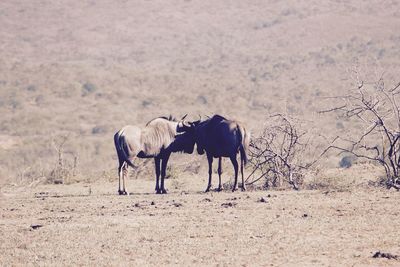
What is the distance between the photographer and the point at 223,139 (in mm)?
17000

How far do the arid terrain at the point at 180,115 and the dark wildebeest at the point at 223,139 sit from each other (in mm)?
853

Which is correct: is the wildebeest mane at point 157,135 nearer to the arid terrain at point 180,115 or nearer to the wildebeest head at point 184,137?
the wildebeest head at point 184,137

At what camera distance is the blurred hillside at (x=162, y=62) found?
132ft

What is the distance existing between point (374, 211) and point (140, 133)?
20.3 feet

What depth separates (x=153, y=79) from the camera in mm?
56469

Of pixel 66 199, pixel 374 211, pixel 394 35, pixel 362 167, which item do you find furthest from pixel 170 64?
pixel 374 211

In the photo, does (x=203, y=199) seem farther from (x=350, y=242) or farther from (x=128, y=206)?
(x=350, y=242)

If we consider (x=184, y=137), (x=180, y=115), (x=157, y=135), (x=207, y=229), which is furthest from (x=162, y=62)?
(x=207, y=229)

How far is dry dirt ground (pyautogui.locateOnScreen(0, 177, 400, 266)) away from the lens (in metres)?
9.84

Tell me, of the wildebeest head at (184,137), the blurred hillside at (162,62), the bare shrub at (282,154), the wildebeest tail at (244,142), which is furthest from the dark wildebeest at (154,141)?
the blurred hillside at (162,62)

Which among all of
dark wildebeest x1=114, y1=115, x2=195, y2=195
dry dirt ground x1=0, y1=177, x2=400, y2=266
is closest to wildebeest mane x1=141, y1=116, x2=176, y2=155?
dark wildebeest x1=114, y1=115, x2=195, y2=195

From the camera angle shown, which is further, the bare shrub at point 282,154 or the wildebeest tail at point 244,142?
the bare shrub at point 282,154

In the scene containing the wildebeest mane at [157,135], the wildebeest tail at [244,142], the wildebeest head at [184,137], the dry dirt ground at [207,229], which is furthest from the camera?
the wildebeest head at [184,137]

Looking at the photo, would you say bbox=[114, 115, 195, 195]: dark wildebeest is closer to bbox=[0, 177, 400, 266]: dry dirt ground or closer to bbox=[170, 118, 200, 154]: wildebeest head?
bbox=[170, 118, 200, 154]: wildebeest head
